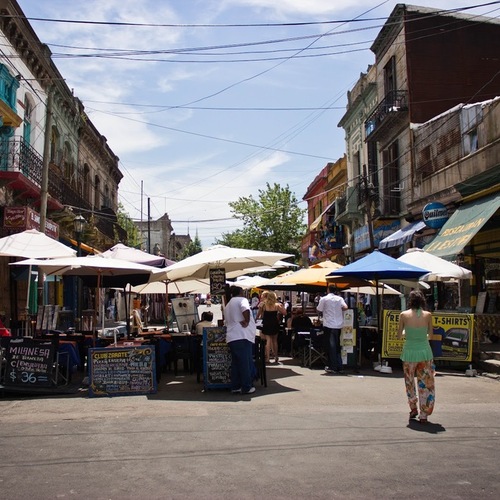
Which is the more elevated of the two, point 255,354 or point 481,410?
point 255,354

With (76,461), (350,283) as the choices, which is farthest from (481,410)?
(350,283)

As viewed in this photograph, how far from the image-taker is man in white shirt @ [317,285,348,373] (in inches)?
471

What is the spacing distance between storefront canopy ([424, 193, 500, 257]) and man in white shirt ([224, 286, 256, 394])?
6.91m

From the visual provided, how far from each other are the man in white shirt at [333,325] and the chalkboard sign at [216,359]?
300cm

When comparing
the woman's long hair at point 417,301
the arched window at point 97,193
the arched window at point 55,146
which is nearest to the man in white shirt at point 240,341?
the woman's long hair at point 417,301

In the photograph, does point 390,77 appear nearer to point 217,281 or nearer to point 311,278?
point 311,278

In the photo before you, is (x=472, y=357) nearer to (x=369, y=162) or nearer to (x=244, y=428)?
(x=244, y=428)

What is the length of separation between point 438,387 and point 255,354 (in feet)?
10.4

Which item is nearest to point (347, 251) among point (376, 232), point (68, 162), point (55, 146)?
point (376, 232)

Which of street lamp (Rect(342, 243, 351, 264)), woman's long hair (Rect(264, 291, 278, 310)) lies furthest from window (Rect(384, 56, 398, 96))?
woman's long hair (Rect(264, 291, 278, 310))

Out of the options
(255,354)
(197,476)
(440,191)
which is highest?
(440,191)

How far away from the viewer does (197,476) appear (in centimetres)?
500

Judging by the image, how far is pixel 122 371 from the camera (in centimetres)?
934

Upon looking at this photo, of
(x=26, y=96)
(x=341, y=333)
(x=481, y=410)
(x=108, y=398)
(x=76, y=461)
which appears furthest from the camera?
(x=26, y=96)
